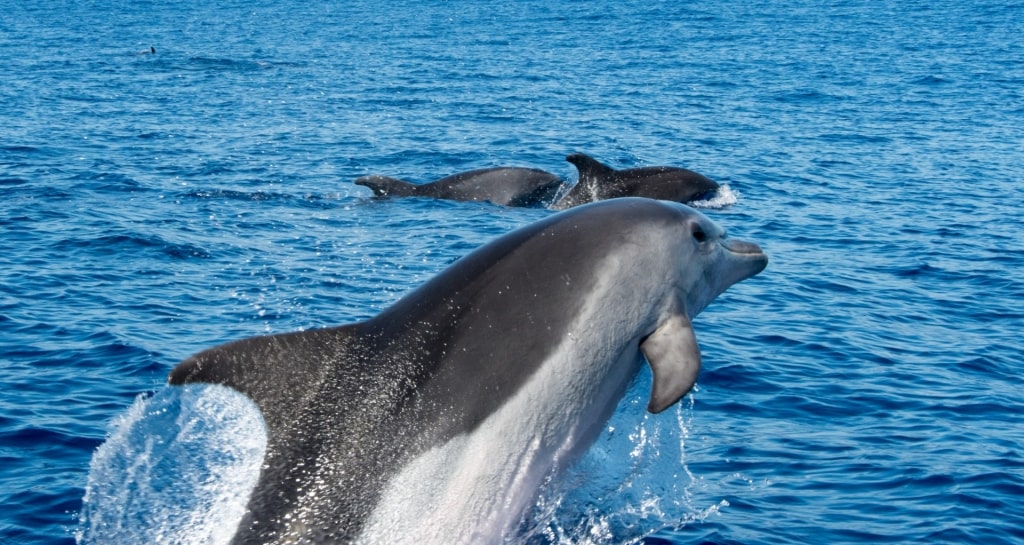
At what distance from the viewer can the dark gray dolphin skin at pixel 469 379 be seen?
8109 millimetres

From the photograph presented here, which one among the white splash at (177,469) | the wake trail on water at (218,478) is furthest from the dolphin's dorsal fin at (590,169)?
the white splash at (177,469)

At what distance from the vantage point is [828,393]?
14.9 m

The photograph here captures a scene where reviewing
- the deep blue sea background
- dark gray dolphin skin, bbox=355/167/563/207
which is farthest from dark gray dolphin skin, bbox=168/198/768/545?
dark gray dolphin skin, bbox=355/167/563/207

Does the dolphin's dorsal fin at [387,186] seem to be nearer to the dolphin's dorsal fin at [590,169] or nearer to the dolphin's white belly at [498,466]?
the dolphin's dorsal fin at [590,169]

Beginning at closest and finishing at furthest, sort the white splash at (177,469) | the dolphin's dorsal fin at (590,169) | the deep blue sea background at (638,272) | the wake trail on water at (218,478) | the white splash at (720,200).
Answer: the white splash at (177,469) → the wake trail on water at (218,478) → the deep blue sea background at (638,272) → the dolphin's dorsal fin at (590,169) → the white splash at (720,200)

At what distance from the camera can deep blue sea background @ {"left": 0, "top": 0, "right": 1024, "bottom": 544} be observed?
38.1 feet

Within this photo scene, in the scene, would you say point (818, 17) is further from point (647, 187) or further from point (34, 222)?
point (34, 222)

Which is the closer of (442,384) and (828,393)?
(442,384)

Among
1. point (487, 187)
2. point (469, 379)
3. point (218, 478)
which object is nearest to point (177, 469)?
point (218, 478)

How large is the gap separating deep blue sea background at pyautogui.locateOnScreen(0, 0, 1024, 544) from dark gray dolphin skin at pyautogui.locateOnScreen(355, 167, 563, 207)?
0.56m

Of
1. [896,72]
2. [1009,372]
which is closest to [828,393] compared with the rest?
[1009,372]

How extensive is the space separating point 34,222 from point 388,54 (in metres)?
33.6

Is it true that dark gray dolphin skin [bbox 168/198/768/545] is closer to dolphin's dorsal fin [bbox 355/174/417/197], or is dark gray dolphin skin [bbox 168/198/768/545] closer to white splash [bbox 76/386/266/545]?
white splash [bbox 76/386/266/545]

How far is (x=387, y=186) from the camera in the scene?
24.8 meters
